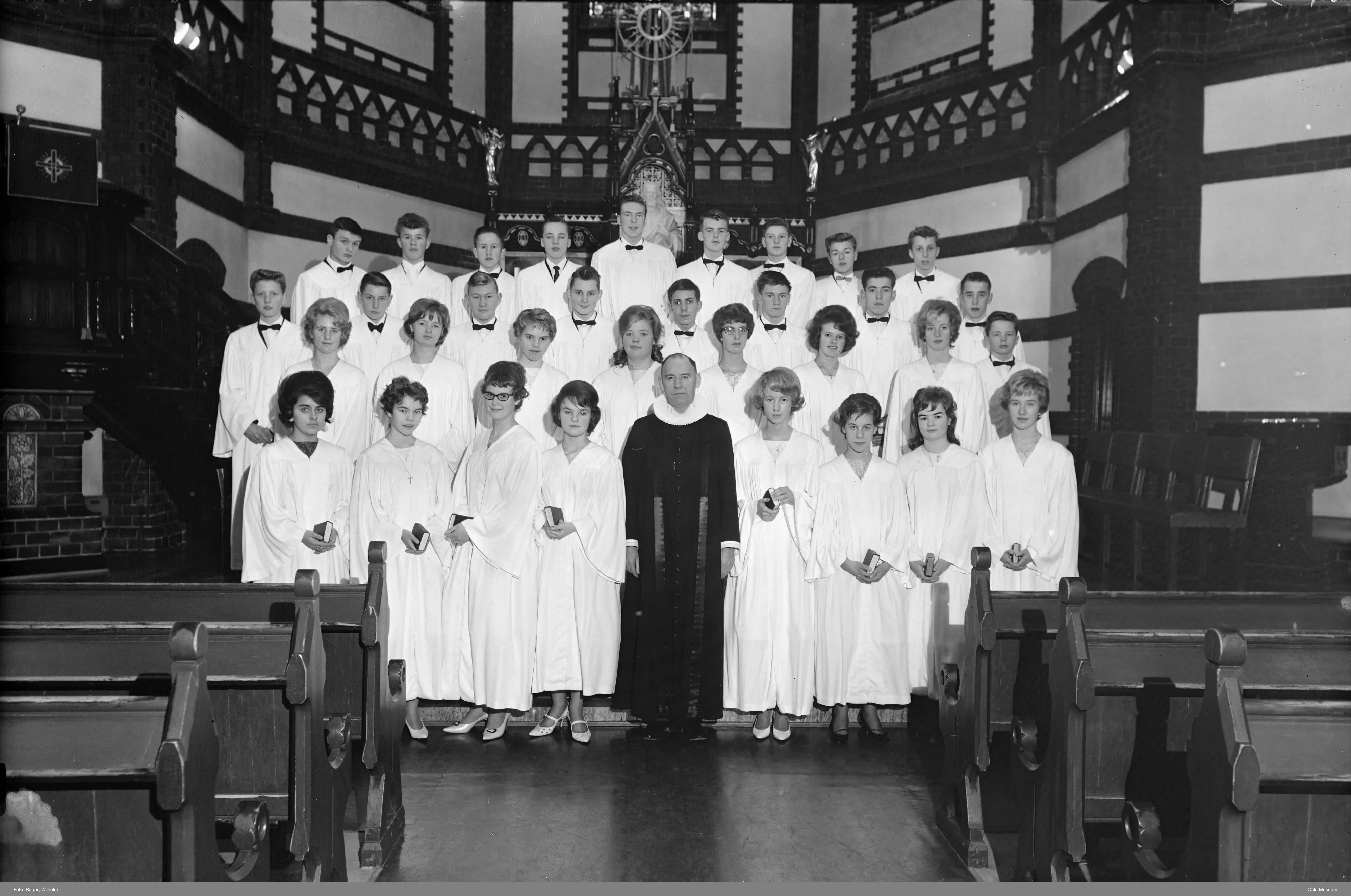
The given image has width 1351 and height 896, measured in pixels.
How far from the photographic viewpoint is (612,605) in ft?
16.4

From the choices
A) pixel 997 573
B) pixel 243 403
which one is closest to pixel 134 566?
pixel 243 403

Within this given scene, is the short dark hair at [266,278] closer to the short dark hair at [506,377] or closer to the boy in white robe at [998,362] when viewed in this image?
the short dark hair at [506,377]

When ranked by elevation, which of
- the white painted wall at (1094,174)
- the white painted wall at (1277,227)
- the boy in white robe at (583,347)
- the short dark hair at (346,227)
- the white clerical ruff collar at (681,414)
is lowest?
the white clerical ruff collar at (681,414)

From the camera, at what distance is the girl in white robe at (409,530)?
484cm

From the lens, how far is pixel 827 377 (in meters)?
5.77

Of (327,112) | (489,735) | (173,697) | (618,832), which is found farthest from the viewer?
(327,112)

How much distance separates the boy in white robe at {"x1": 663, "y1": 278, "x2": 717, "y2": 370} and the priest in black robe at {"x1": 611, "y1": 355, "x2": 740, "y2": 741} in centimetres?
67

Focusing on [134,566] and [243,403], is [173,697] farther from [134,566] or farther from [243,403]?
[134,566]

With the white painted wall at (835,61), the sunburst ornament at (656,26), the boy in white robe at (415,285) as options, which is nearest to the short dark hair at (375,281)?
the boy in white robe at (415,285)

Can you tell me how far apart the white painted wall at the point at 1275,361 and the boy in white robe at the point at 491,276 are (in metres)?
5.78

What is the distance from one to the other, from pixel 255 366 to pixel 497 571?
7.81 feet

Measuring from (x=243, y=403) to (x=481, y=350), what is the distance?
4.70ft

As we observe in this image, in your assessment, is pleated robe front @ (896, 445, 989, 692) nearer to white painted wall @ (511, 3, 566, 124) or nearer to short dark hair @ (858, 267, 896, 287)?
short dark hair @ (858, 267, 896, 287)

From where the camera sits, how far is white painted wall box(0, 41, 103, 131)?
7.77m
